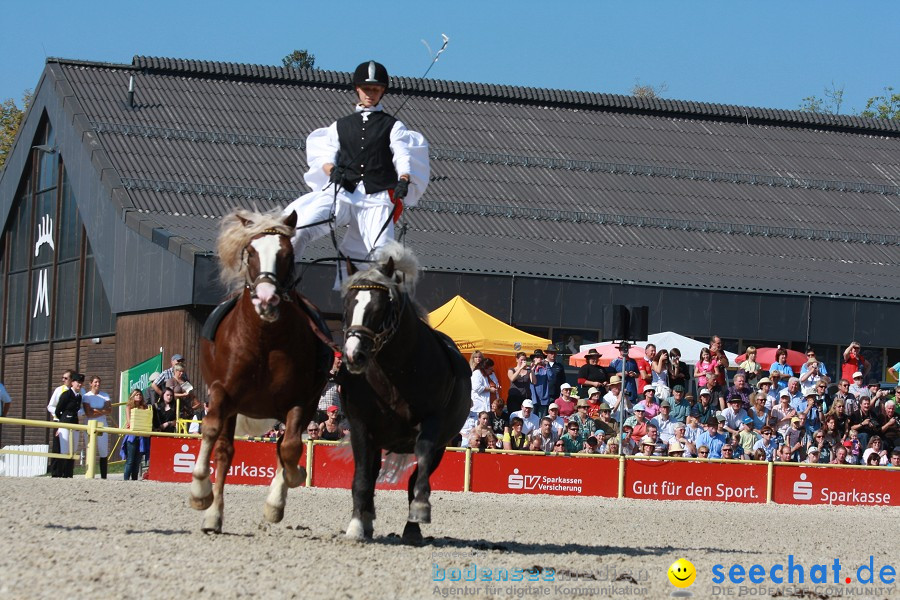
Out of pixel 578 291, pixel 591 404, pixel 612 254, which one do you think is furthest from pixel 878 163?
pixel 591 404

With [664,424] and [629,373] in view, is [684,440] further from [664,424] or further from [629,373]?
[629,373]

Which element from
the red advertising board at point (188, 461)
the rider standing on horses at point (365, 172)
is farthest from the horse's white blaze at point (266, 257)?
the red advertising board at point (188, 461)

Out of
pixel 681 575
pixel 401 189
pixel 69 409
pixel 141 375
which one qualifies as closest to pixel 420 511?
pixel 681 575

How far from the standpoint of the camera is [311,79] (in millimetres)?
40500

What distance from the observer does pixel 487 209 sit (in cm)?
3569

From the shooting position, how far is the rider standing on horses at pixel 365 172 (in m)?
11.0

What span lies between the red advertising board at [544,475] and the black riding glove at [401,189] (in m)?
9.47

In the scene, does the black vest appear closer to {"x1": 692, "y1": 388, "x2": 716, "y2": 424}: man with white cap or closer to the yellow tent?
{"x1": 692, "y1": 388, "x2": 716, "y2": 424}: man with white cap

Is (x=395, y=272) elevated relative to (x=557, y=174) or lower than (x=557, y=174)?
lower

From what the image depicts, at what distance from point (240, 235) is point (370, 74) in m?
1.97

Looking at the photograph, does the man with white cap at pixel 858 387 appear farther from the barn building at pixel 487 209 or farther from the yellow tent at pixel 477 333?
the barn building at pixel 487 209

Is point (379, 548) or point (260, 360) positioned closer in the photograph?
point (379, 548)

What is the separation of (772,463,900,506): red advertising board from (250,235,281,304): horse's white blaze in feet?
41.7

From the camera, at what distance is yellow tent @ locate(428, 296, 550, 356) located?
23.8 metres
